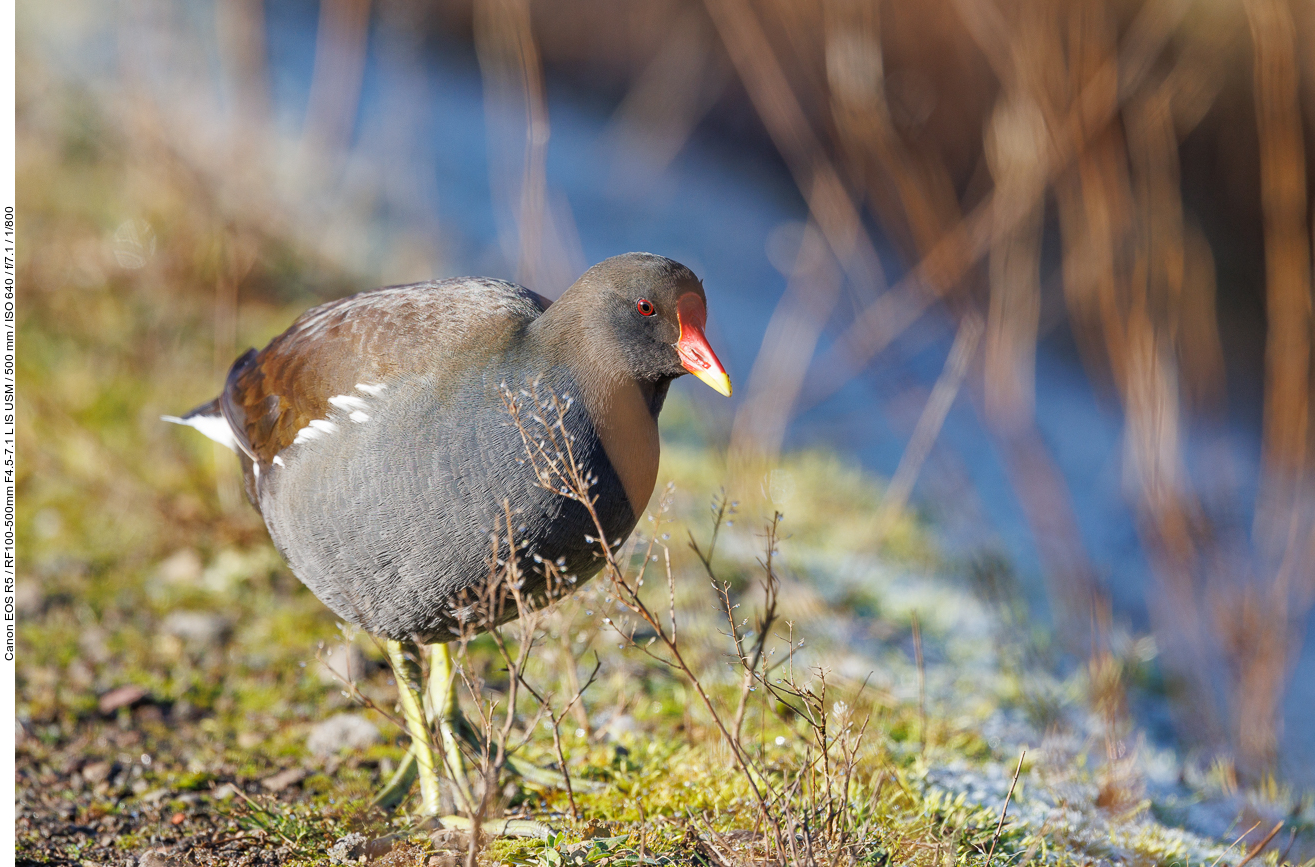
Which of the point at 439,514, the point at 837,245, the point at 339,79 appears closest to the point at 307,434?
the point at 439,514

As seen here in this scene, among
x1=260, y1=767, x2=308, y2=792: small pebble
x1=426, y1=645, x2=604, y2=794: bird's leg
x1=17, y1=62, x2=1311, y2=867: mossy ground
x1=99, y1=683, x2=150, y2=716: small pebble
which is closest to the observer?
x1=17, y1=62, x2=1311, y2=867: mossy ground

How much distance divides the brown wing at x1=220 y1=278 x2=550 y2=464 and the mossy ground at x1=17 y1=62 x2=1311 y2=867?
728 millimetres

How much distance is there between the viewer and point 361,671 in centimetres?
362

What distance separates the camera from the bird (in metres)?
2.31

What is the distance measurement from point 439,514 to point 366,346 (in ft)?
1.68

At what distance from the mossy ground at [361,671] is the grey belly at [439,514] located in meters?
0.23

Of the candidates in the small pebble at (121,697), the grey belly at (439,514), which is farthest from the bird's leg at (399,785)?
the small pebble at (121,697)

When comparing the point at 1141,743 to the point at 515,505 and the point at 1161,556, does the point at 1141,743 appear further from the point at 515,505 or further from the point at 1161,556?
the point at 515,505

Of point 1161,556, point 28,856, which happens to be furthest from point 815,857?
point 28,856

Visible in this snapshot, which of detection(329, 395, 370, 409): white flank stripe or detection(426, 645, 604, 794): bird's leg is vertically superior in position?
detection(329, 395, 370, 409): white flank stripe

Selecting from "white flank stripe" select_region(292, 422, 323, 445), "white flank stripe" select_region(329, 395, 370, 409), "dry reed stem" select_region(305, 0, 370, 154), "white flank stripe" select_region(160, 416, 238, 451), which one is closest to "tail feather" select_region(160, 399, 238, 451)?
"white flank stripe" select_region(160, 416, 238, 451)

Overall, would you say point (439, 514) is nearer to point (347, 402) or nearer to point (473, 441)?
point (473, 441)

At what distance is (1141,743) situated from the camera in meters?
3.38

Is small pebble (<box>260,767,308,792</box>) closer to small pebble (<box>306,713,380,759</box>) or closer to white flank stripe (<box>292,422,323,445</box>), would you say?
small pebble (<box>306,713,380,759</box>)
